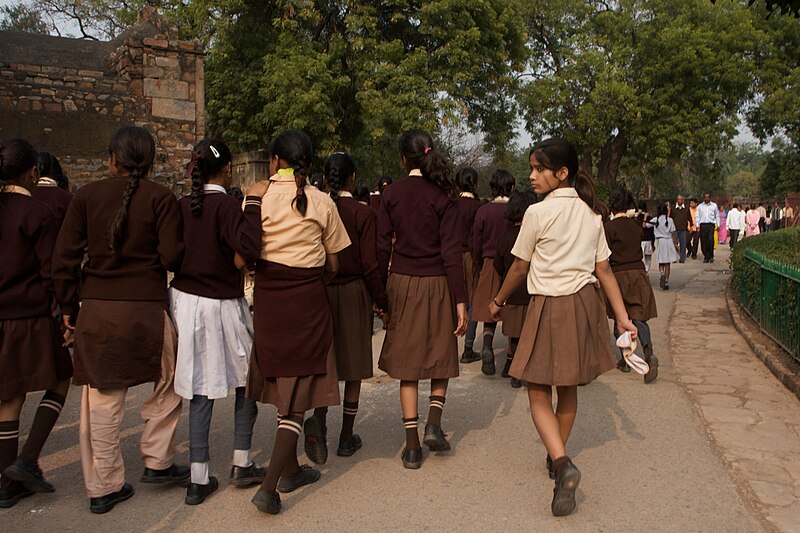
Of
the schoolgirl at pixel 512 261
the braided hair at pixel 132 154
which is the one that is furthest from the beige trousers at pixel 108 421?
the schoolgirl at pixel 512 261

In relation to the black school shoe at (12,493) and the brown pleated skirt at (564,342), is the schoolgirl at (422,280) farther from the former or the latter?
the black school shoe at (12,493)

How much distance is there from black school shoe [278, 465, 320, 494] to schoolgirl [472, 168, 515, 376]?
3.24 metres

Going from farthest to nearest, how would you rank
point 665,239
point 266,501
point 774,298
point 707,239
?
point 707,239
point 665,239
point 774,298
point 266,501

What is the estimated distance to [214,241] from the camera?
3988 mm

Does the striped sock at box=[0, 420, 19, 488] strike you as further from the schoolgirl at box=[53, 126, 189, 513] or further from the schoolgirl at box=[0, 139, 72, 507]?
the schoolgirl at box=[53, 126, 189, 513]

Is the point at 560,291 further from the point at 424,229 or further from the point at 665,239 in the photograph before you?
the point at 665,239

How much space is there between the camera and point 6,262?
4.00 meters

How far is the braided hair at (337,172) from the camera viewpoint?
15.5 feet

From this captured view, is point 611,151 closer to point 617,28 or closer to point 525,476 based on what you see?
point 617,28

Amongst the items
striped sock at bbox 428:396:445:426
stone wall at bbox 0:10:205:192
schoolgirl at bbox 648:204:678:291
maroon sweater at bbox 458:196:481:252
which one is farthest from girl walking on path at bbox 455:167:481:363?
stone wall at bbox 0:10:205:192

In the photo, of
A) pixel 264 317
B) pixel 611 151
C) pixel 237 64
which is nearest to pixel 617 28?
pixel 611 151

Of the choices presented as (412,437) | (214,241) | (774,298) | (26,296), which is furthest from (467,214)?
(26,296)

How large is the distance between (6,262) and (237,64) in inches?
860

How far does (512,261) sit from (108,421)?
3.65 m
